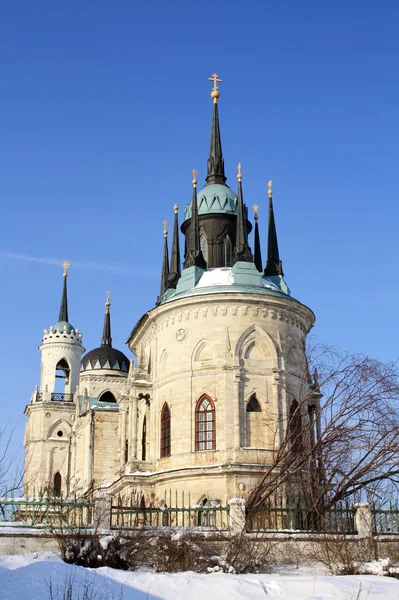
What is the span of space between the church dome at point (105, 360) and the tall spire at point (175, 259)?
15.3 metres

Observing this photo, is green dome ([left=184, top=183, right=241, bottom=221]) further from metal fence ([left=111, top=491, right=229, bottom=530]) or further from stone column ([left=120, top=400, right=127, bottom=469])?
metal fence ([left=111, top=491, right=229, bottom=530])

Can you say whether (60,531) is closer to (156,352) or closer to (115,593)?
(115,593)

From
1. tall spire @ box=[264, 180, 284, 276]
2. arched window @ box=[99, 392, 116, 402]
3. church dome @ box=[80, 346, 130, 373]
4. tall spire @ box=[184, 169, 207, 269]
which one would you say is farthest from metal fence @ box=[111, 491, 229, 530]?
church dome @ box=[80, 346, 130, 373]

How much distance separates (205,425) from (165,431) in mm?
2074

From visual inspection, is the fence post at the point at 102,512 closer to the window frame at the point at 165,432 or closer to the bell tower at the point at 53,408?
the window frame at the point at 165,432

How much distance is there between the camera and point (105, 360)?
167 feet

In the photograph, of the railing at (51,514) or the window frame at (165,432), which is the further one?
the window frame at (165,432)

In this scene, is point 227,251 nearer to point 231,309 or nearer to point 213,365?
point 231,309

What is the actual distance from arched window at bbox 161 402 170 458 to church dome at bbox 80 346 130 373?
19.2 meters

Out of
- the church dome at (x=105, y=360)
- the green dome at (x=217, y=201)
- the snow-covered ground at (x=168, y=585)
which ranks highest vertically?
the green dome at (x=217, y=201)

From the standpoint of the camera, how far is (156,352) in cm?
3325

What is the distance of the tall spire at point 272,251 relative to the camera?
35.7 metres

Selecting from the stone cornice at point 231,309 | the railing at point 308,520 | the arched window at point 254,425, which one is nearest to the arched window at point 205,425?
the arched window at point 254,425

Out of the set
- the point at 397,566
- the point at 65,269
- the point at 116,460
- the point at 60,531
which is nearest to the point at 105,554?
the point at 60,531
